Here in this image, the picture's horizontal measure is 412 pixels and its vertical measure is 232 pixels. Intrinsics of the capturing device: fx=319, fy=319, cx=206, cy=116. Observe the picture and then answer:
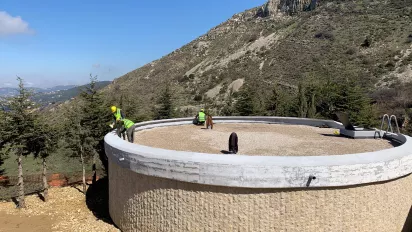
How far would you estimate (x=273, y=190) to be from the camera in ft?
28.2

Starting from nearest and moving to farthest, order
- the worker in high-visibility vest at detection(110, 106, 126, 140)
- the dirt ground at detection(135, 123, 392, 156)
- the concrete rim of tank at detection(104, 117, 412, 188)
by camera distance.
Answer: the concrete rim of tank at detection(104, 117, 412, 188) < the dirt ground at detection(135, 123, 392, 156) < the worker in high-visibility vest at detection(110, 106, 126, 140)

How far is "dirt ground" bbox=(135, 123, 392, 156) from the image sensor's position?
40.9 feet

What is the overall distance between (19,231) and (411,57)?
50091mm

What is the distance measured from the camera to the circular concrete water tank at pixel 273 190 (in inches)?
335

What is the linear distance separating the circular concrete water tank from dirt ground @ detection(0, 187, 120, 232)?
382cm

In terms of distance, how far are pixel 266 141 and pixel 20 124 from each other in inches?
441

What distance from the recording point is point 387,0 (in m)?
65.6

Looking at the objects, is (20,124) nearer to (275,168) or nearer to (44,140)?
(44,140)

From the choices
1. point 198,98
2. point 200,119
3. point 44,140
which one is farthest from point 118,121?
point 198,98

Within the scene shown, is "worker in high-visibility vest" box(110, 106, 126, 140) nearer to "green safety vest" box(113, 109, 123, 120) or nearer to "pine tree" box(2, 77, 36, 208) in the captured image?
"green safety vest" box(113, 109, 123, 120)

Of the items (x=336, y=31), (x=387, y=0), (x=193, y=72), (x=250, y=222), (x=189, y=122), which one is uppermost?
(x=387, y=0)

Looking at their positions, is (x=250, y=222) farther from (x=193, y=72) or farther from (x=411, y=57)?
(x=193, y=72)

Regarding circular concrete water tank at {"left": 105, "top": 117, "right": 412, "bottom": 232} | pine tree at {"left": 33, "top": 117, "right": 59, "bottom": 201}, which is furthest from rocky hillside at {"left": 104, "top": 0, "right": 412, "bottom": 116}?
circular concrete water tank at {"left": 105, "top": 117, "right": 412, "bottom": 232}

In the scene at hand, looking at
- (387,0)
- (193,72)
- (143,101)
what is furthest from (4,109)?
(387,0)
